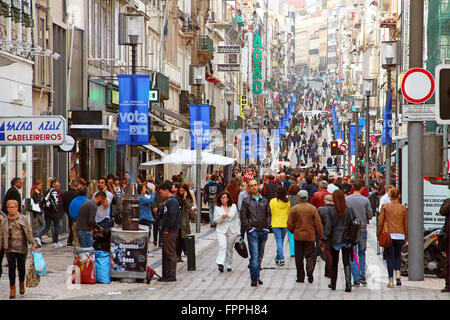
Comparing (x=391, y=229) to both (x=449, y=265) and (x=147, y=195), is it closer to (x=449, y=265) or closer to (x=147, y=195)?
(x=449, y=265)

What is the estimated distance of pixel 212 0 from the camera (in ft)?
257

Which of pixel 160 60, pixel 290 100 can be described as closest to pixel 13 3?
pixel 160 60

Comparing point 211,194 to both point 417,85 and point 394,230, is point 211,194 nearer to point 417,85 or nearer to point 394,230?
point 394,230

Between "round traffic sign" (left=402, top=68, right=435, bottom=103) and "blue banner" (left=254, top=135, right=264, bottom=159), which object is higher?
"round traffic sign" (left=402, top=68, right=435, bottom=103)

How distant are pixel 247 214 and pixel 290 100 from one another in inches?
6609

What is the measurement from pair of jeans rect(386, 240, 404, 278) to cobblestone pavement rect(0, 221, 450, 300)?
11.8 inches

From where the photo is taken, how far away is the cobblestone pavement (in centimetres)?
1481

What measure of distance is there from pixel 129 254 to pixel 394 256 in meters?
4.18

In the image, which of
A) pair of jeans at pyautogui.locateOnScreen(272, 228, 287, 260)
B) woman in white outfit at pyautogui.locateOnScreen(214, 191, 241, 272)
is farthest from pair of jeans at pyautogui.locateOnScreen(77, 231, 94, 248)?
pair of jeans at pyautogui.locateOnScreen(272, 228, 287, 260)

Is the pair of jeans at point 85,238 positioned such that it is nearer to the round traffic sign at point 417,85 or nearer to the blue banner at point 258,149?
the round traffic sign at point 417,85

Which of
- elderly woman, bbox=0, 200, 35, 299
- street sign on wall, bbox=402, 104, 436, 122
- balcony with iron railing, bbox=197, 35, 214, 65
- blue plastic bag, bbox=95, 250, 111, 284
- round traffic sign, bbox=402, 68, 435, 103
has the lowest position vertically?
blue plastic bag, bbox=95, 250, 111, 284

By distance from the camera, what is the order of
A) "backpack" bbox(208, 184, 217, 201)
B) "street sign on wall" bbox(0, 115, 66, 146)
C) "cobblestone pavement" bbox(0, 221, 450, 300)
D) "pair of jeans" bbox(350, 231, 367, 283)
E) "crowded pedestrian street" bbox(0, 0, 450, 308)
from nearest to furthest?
"cobblestone pavement" bbox(0, 221, 450, 300) < "crowded pedestrian street" bbox(0, 0, 450, 308) < "pair of jeans" bbox(350, 231, 367, 283) < "street sign on wall" bbox(0, 115, 66, 146) < "backpack" bbox(208, 184, 217, 201)

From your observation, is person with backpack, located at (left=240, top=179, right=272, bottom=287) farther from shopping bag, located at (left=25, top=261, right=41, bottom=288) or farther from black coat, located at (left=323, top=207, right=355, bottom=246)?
shopping bag, located at (left=25, top=261, right=41, bottom=288)

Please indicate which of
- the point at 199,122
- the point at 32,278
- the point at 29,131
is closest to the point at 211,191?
the point at 199,122
